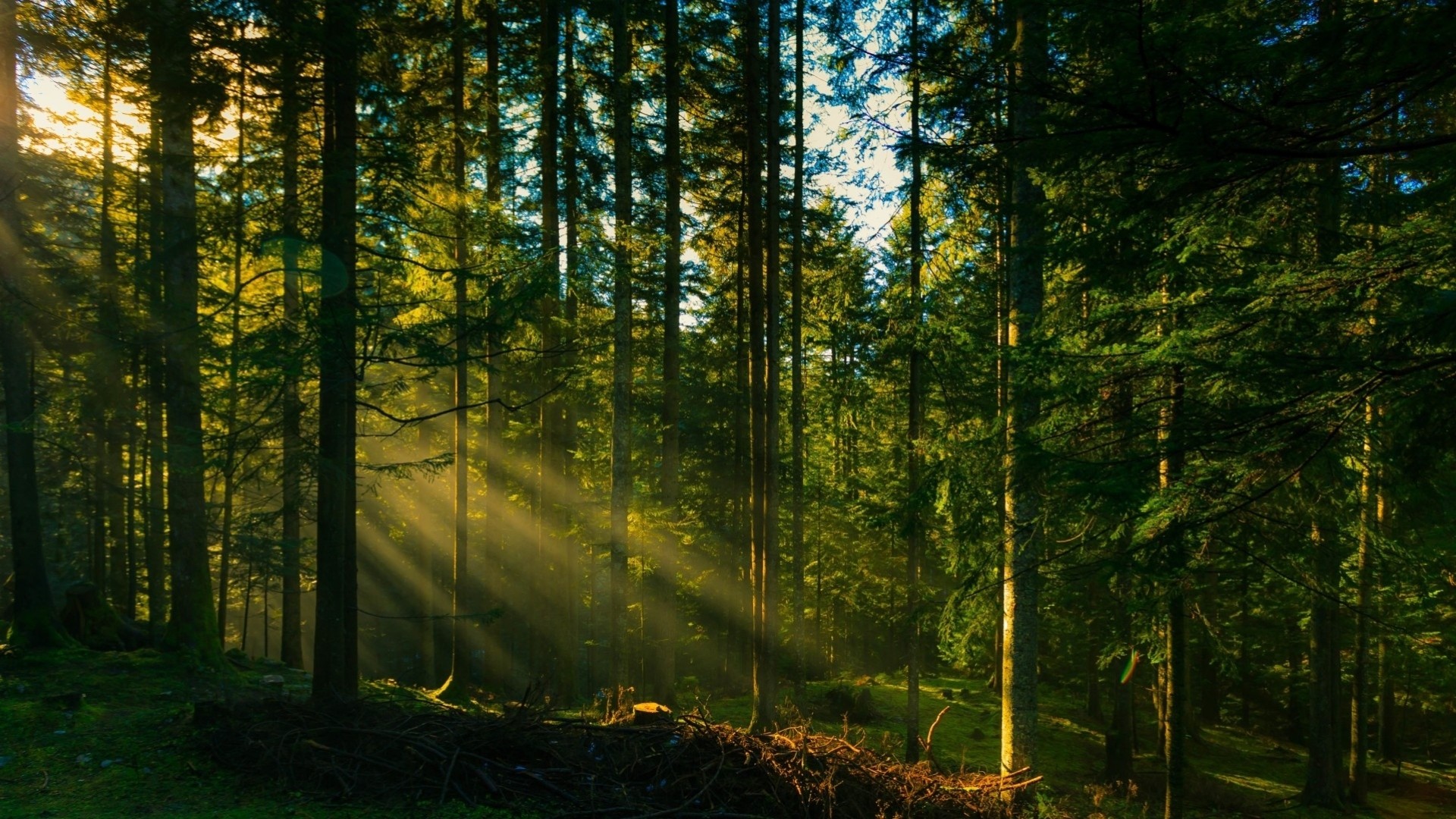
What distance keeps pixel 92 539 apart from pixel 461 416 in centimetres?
1499

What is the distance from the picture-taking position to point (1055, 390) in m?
5.71

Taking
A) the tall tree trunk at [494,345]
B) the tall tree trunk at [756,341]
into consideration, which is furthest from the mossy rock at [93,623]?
the tall tree trunk at [756,341]

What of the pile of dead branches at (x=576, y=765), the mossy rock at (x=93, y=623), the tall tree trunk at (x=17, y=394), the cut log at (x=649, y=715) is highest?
the tall tree trunk at (x=17, y=394)

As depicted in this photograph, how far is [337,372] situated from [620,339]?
4.76m

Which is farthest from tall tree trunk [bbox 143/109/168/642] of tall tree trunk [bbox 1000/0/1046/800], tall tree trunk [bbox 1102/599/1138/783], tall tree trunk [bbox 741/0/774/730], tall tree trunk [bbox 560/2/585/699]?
tall tree trunk [bbox 1102/599/1138/783]

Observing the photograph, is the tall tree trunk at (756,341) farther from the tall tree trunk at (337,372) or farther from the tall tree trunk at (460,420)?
the tall tree trunk at (337,372)

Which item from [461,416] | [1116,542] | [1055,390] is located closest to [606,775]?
[1055,390]

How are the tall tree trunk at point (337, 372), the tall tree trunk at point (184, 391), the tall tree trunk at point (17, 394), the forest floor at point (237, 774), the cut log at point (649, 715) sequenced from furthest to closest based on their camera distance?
1. the tall tree trunk at point (17, 394)
2. the tall tree trunk at point (184, 391)
3. the tall tree trunk at point (337, 372)
4. the cut log at point (649, 715)
5. the forest floor at point (237, 774)

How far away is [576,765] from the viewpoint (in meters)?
5.48

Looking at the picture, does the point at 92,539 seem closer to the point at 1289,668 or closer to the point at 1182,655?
the point at 1182,655

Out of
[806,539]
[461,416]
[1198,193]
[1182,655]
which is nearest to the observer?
[1198,193]

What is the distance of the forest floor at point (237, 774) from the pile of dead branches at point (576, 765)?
22 cm

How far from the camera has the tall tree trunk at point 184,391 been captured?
8828 millimetres

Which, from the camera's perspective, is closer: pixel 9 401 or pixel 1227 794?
pixel 9 401
